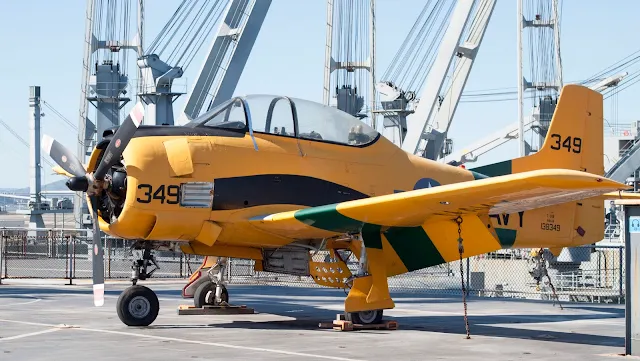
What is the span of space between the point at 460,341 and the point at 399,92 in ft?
121

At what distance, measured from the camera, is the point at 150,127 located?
12.1 meters

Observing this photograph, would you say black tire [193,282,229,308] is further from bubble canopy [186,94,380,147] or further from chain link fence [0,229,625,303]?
bubble canopy [186,94,380,147]

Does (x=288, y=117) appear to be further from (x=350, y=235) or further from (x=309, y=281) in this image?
(x=309, y=281)

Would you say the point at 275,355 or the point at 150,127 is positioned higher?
the point at 150,127

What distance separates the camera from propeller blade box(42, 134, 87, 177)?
12297 millimetres

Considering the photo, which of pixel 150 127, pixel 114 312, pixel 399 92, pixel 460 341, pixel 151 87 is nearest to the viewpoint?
pixel 460 341

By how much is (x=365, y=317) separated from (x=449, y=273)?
14950 millimetres

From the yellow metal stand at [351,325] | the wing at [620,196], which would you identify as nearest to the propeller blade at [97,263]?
the yellow metal stand at [351,325]

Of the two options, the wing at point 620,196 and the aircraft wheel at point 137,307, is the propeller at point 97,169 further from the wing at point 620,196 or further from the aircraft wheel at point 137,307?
the wing at point 620,196

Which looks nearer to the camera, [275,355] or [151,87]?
[275,355]

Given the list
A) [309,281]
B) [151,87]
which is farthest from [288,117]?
[151,87]

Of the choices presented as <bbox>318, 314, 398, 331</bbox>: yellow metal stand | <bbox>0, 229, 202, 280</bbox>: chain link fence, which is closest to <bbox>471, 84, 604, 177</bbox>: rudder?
<bbox>318, 314, 398, 331</bbox>: yellow metal stand

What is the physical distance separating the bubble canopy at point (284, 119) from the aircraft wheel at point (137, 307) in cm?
235

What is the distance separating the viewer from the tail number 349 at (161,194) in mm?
11680
